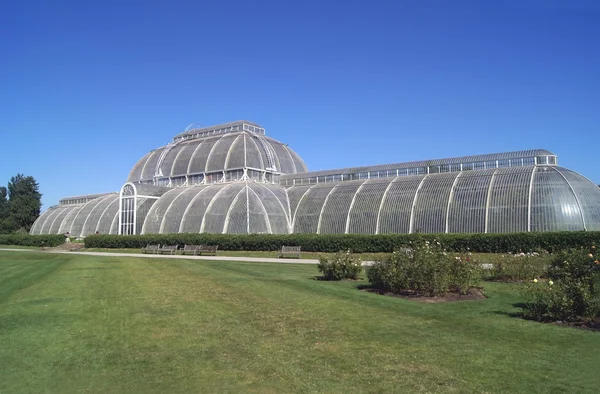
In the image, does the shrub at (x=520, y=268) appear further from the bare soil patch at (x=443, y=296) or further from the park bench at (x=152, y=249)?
the park bench at (x=152, y=249)

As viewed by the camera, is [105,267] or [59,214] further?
[59,214]

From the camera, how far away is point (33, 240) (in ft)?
217

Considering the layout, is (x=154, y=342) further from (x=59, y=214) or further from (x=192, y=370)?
(x=59, y=214)

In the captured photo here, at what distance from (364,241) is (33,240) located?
161 ft

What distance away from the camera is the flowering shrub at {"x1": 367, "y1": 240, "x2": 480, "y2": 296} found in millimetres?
15977

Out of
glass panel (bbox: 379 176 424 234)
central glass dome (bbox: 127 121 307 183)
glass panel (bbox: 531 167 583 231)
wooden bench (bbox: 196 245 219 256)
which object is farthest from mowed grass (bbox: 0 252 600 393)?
central glass dome (bbox: 127 121 307 183)

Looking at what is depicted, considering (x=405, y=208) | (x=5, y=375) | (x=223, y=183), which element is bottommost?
(x=5, y=375)

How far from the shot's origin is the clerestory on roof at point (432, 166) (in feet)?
149

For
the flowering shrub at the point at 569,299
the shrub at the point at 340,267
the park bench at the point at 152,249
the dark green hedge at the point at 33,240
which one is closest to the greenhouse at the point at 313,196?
the dark green hedge at the point at 33,240

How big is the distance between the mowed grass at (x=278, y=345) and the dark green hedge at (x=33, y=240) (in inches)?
2003

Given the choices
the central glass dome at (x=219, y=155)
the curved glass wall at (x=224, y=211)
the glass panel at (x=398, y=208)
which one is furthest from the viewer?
the central glass dome at (x=219, y=155)

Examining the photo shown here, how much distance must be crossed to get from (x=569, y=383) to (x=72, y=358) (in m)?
8.75

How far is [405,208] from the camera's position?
4641 cm

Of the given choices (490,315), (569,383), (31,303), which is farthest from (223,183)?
(569,383)
